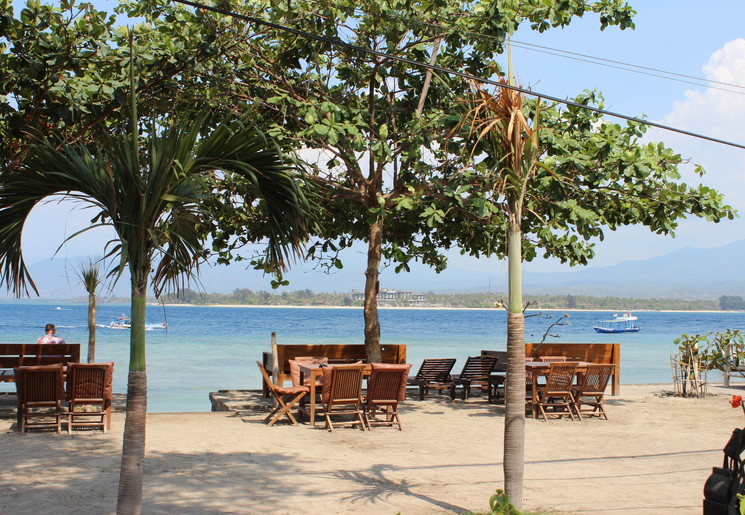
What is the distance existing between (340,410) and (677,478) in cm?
488

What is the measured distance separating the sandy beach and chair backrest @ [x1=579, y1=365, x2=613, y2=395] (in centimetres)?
50

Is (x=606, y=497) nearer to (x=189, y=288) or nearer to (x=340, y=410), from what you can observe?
(x=189, y=288)

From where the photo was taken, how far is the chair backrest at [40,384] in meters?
9.47

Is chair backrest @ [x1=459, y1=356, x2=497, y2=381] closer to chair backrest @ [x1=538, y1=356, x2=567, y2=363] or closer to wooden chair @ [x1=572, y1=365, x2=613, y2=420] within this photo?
chair backrest @ [x1=538, y1=356, x2=567, y2=363]

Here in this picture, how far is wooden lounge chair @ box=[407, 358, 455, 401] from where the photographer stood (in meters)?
14.1

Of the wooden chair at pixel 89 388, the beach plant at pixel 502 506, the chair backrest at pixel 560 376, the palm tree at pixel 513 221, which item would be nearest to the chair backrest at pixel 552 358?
the chair backrest at pixel 560 376

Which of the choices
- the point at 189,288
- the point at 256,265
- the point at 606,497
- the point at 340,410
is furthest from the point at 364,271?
the point at 189,288

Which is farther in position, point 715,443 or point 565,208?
point 565,208

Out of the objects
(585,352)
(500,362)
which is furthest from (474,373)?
(585,352)

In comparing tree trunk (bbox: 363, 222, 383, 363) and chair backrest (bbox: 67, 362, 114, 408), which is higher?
tree trunk (bbox: 363, 222, 383, 363)

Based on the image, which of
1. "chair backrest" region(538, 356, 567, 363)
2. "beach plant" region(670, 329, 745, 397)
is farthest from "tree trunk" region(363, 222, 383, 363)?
"beach plant" region(670, 329, 745, 397)

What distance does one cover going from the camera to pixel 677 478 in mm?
7641

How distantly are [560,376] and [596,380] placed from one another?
2.12 feet

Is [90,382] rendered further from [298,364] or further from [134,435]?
[134,435]
